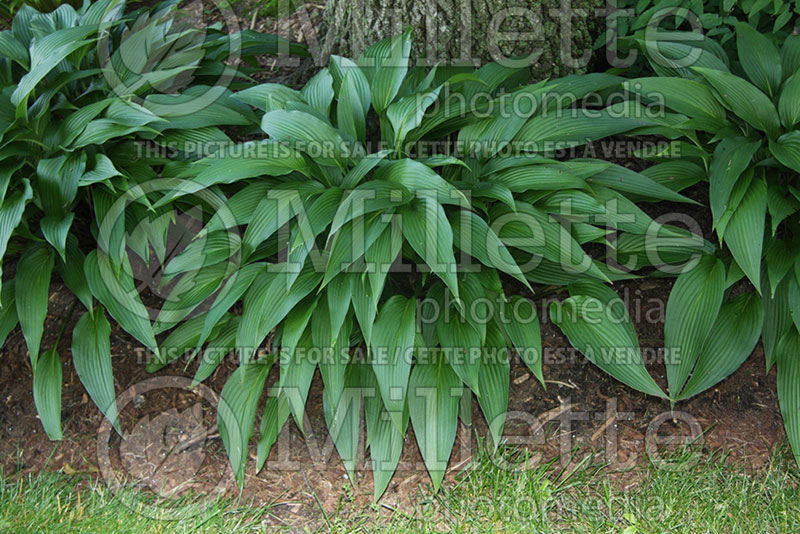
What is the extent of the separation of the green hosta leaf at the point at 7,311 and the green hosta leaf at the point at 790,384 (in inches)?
107

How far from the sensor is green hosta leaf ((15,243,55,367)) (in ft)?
8.18

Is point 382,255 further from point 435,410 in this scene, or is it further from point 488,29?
point 488,29

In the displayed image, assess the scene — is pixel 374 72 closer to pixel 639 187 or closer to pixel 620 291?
pixel 639 187

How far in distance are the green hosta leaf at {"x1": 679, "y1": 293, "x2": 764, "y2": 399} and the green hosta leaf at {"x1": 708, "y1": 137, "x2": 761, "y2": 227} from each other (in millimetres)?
397

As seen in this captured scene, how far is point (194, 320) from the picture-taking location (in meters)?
2.71

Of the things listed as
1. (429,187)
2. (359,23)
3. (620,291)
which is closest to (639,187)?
(620,291)

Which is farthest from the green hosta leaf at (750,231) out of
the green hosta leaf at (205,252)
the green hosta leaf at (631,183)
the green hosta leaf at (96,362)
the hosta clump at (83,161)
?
the green hosta leaf at (96,362)

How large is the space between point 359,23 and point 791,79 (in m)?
1.72

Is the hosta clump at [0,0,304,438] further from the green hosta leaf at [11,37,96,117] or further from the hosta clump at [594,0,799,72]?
the hosta clump at [594,0,799,72]

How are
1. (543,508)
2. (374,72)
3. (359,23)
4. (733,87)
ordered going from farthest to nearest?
(359,23) < (374,72) < (733,87) < (543,508)

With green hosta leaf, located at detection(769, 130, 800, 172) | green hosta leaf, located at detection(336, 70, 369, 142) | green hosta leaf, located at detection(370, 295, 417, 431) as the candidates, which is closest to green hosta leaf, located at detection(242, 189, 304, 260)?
green hosta leaf, located at detection(336, 70, 369, 142)

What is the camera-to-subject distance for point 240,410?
8.39 ft

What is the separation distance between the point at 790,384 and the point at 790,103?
0.99 metres

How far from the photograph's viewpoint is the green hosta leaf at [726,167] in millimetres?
2443
